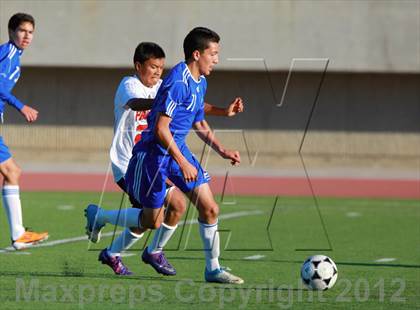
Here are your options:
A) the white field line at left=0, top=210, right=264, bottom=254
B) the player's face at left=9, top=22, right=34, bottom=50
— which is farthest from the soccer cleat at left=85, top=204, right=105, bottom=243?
the player's face at left=9, top=22, right=34, bottom=50

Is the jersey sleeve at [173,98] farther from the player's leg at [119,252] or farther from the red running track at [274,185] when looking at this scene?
the red running track at [274,185]

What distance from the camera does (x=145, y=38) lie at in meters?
29.2

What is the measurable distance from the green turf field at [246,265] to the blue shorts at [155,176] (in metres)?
0.78

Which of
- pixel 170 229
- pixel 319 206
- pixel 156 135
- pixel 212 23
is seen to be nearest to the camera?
pixel 156 135

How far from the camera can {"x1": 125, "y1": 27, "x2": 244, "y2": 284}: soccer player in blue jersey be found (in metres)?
9.59

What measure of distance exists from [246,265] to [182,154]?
2168 millimetres

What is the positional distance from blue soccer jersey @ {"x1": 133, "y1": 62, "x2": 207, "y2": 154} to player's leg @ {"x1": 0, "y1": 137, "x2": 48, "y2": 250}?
2.27 m

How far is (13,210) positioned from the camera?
11.7 metres

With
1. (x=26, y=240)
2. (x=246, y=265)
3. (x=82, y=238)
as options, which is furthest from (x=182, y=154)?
(x=82, y=238)

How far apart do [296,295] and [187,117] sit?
1.92 m

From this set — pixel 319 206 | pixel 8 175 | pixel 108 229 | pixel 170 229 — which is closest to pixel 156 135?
pixel 170 229

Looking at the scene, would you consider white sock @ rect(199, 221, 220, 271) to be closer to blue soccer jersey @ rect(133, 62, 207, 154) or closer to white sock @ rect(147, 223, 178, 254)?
white sock @ rect(147, 223, 178, 254)

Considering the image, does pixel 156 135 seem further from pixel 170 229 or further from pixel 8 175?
pixel 8 175

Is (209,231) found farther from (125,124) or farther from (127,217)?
(125,124)
